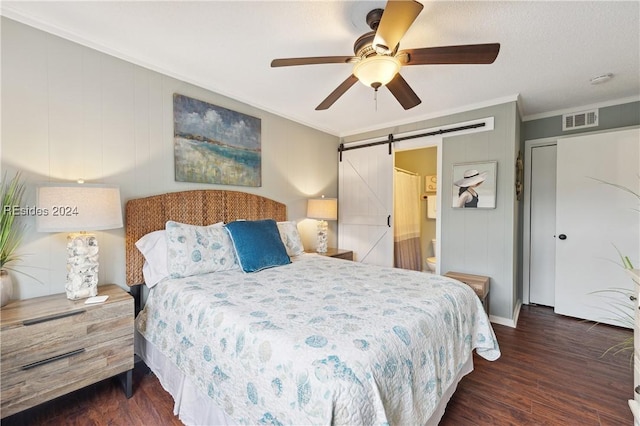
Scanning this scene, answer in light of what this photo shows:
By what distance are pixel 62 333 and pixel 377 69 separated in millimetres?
2401

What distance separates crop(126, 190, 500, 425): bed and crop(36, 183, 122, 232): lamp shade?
1.50ft

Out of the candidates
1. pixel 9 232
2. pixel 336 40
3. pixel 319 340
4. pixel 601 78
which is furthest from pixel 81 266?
pixel 601 78

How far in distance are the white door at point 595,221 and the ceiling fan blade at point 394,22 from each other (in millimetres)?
3154

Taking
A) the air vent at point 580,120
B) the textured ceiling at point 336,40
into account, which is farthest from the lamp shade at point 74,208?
the air vent at point 580,120

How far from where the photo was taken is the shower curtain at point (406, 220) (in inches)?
170

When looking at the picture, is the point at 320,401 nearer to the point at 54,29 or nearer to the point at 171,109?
the point at 171,109

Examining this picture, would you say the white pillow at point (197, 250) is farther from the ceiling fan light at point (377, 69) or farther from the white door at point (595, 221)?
the white door at point (595, 221)

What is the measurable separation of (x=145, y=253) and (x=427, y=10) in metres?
2.64

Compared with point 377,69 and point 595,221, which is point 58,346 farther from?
point 595,221

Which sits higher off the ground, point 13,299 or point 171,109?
point 171,109

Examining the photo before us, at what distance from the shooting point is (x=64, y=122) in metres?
1.96

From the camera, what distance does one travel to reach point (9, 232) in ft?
5.66

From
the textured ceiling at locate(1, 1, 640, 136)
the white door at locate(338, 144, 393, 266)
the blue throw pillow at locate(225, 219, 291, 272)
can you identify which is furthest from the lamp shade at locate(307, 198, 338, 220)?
the textured ceiling at locate(1, 1, 640, 136)

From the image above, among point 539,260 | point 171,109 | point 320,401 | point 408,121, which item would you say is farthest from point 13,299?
point 539,260
